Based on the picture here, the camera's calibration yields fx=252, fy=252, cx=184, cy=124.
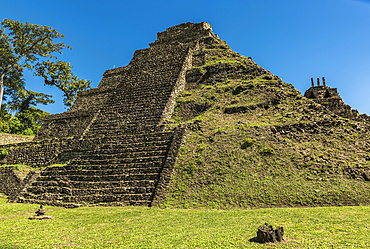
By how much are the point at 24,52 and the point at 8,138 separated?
825 cm

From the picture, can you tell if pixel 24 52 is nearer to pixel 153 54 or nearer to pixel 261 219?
pixel 153 54

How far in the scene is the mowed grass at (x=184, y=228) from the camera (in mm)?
4984

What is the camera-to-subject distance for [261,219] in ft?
21.7

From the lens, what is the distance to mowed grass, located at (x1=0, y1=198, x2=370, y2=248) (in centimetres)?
498

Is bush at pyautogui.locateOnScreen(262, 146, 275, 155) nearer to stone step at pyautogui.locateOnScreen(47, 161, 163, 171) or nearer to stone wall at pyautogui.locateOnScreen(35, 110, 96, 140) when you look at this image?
stone step at pyautogui.locateOnScreen(47, 161, 163, 171)

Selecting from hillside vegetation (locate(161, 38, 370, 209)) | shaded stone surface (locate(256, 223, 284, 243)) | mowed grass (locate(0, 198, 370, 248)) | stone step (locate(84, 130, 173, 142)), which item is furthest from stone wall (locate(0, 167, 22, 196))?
shaded stone surface (locate(256, 223, 284, 243))

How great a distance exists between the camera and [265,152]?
10.5m

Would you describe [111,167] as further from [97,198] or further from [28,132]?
[28,132]

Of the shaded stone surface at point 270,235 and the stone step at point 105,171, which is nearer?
the shaded stone surface at point 270,235

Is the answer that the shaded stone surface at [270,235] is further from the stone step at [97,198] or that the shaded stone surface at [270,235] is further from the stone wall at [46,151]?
the stone wall at [46,151]

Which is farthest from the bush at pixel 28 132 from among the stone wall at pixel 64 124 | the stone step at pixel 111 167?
the stone step at pixel 111 167

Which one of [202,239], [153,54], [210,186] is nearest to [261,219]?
[202,239]

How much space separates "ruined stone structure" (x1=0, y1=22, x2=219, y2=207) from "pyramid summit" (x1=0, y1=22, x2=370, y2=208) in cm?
6

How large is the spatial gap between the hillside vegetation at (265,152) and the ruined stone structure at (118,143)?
1.04m
